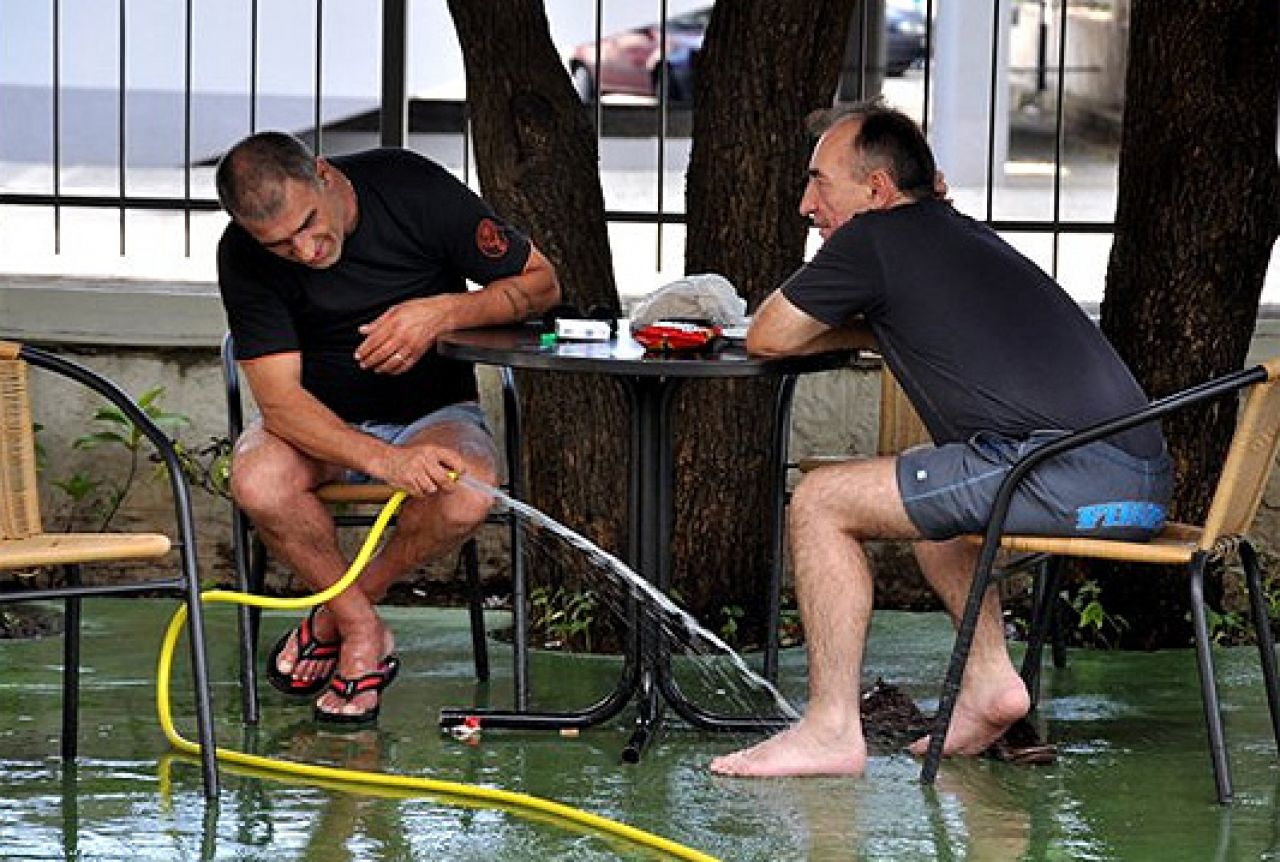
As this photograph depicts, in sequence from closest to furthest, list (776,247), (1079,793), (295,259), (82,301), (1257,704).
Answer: (1079,793) → (295,259) → (1257,704) → (776,247) → (82,301)

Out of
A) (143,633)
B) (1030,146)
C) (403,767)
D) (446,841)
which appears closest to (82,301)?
(143,633)

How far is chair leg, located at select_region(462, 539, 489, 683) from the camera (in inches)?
241

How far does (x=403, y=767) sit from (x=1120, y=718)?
5.20ft

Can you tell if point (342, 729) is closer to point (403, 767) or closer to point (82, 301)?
point (403, 767)

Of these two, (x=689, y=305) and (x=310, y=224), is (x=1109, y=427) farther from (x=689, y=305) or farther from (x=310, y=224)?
(x=310, y=224)

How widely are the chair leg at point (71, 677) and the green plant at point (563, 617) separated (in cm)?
152

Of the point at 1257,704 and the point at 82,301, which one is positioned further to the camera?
the point at 82,301

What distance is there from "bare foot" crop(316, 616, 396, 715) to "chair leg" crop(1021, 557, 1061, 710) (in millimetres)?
1368

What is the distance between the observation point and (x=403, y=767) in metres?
5.32

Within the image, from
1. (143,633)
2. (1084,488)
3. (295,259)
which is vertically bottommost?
(143,633)

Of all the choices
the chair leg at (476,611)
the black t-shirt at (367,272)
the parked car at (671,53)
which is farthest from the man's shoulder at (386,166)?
the parked car at (671,53)

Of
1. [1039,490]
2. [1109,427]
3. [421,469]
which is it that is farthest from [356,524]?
[1109,427]

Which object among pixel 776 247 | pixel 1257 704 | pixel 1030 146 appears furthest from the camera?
pixel 1030 146

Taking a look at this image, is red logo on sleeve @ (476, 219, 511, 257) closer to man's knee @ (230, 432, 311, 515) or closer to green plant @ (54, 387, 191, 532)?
man's knee @ (230, 432, 311, 515)
